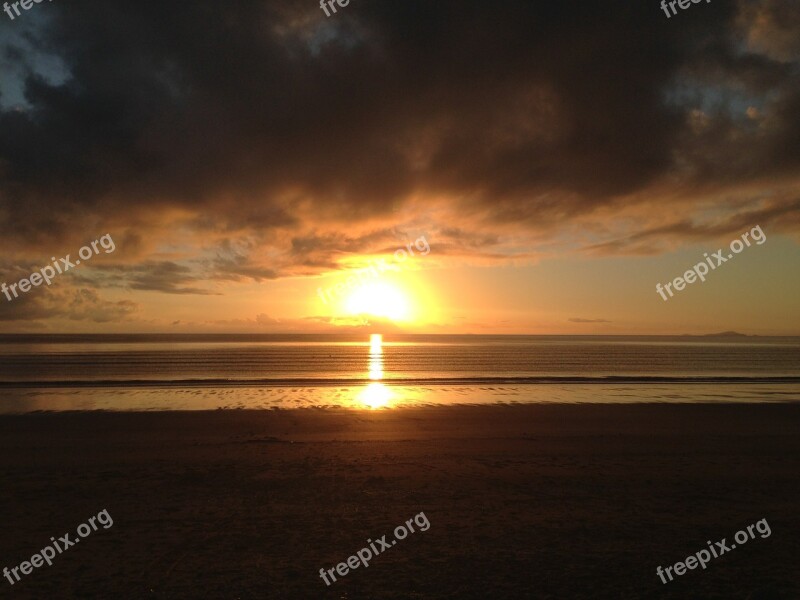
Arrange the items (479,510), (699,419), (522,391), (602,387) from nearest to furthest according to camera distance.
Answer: (479,510)
(699,419)
(522,391)
(602,387)

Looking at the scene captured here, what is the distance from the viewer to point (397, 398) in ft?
93.2

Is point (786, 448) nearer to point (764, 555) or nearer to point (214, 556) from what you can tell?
point (764, 555)

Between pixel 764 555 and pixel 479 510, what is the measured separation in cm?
465

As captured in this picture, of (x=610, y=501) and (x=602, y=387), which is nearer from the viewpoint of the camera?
(x=610, y=501)

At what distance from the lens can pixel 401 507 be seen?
10.2 meters

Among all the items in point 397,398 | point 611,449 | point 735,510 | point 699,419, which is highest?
point 397,398

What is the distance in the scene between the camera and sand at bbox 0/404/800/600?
7.12 metres

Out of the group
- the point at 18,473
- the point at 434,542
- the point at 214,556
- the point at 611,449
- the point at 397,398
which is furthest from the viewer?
the point at 397,398

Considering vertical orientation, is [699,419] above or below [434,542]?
above

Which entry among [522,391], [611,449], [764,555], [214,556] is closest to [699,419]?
[611,449]

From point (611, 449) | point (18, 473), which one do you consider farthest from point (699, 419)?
point (18, 473)

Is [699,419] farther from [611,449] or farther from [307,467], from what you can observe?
[307,467]

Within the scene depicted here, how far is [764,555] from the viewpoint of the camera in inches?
316

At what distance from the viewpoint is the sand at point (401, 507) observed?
7117 millimetres
